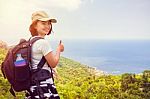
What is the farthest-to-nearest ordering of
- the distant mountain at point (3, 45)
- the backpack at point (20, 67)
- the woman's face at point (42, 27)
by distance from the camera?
1. the distant mountain at point (3, 45)
2. the woman's face at point (42, 27)
3. the backpack at point (20, 67)

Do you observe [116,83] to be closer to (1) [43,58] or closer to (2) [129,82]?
(2) [129,82]

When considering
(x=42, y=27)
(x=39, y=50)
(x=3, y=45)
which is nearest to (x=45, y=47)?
(x=39, y=50)

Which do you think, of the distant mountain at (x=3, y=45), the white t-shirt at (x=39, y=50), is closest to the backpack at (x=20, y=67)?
the white t-shirt at (x=39, y=50)

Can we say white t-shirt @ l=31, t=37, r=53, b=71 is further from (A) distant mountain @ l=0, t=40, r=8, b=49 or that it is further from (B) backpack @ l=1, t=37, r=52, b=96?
(A) distant mountain @ l=0, t=40, r=8, b=49

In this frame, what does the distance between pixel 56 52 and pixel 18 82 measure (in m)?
0.36

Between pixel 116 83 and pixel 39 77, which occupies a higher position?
pixel 39 77

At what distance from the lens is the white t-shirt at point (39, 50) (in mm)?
3062

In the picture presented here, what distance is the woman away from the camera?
10.1ft

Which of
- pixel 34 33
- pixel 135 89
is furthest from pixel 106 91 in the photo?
pixel 34 33

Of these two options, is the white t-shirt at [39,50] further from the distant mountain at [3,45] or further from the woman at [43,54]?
the distant mountain at [3,45]

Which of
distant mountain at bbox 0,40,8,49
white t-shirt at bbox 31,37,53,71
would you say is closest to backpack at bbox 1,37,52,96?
white t-shirt at bbox 31,37,53,71

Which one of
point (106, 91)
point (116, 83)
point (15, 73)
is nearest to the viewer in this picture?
point (15, 73)

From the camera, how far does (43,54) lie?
307cm

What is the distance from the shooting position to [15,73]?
3.04 meters
